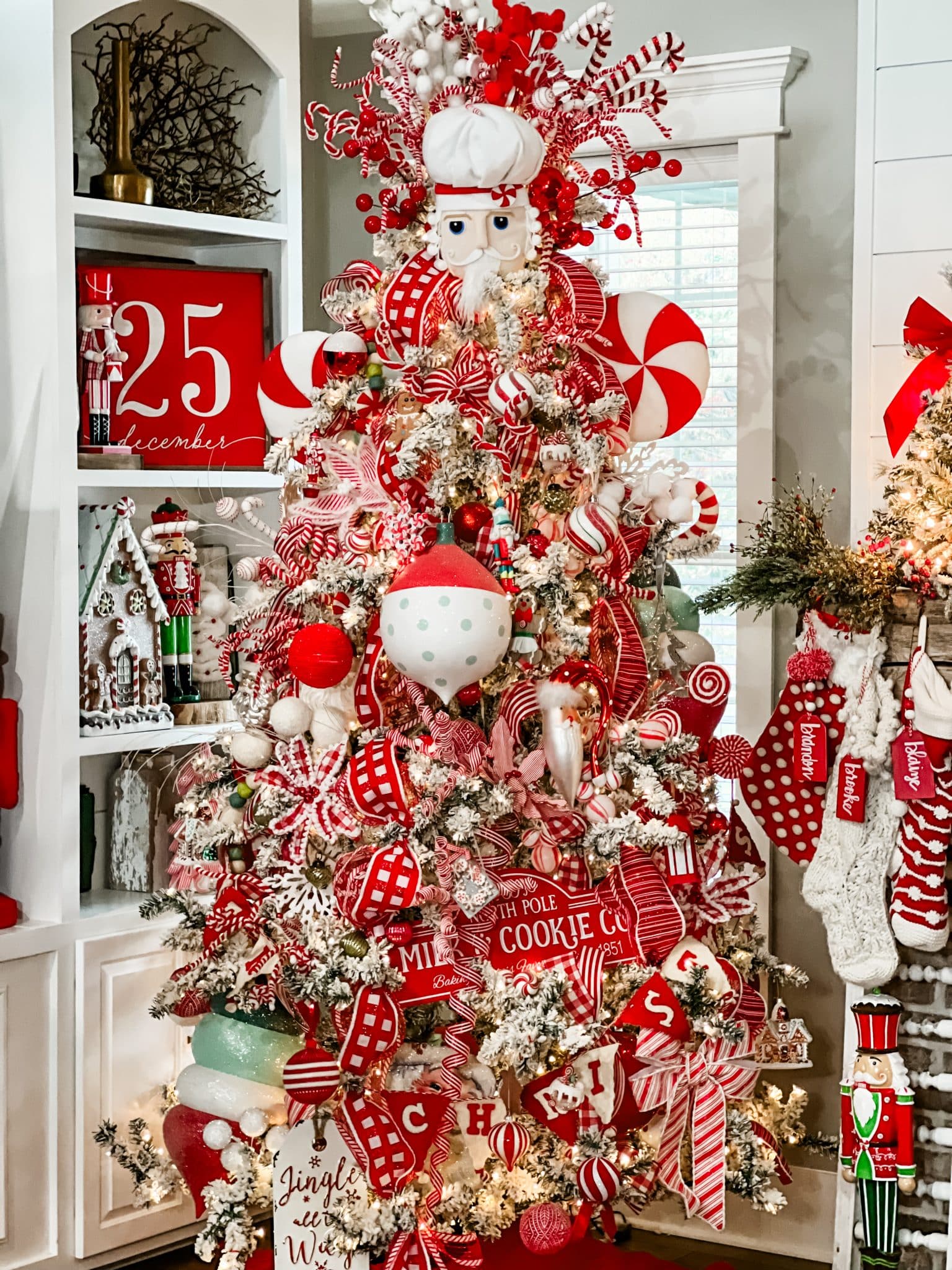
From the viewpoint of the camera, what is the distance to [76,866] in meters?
3.05

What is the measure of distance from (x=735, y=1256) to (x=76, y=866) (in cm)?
161

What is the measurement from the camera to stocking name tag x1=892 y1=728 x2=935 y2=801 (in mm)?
2541

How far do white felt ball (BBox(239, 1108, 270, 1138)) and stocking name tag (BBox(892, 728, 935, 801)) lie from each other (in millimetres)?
1168

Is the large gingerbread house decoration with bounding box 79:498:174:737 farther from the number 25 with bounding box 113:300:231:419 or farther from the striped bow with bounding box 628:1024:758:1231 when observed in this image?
the striped bow with bounding box 628:1024:758:1231

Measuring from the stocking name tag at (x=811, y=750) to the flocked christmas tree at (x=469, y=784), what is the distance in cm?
21

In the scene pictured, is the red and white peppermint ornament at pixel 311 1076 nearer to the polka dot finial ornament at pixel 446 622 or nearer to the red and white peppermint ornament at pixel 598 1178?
the red and white peppermint ornament at pixel 598 1178

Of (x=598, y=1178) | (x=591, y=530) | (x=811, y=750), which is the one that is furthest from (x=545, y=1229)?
(x=591, y=530)

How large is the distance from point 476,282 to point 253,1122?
1374 millimetres

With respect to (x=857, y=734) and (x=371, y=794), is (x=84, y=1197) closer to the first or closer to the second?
Answer: (x=371, y=794)

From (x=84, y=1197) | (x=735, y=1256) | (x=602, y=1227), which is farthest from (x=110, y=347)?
(x=735, y=1256)

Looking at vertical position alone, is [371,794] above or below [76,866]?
above

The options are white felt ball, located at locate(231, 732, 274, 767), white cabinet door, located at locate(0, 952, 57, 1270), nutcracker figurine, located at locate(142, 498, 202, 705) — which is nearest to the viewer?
white felt ball, located at locate(231, 732, 274, 767)

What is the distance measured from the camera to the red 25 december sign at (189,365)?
3246mm

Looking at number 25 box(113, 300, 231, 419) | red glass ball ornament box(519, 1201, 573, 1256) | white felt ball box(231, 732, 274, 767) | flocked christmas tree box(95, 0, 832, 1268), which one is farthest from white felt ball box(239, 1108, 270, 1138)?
number 25 box(113, 300, 231, 419)
